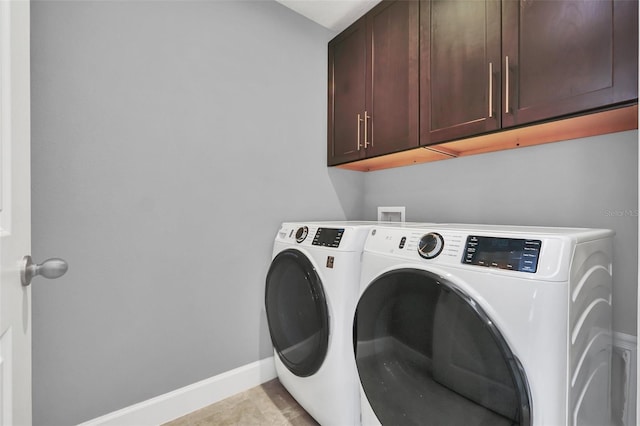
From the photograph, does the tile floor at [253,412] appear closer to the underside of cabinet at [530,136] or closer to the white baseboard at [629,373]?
the white baseboard at [629,373]

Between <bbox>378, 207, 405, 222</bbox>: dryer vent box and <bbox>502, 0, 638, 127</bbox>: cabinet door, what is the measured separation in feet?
2.95

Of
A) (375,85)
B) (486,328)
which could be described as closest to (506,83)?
(375,85)

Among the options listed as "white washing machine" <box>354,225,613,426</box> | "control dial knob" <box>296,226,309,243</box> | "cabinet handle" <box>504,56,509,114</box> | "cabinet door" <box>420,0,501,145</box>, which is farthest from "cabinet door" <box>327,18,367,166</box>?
"white washing machine" <box>354,225,613,426</box>

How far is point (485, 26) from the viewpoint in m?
1.23

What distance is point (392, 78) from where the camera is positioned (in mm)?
1642

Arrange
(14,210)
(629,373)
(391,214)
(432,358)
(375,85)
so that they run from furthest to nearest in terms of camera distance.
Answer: (391,214) → (375,85) → (629,373) → (432,358) → (14,210)

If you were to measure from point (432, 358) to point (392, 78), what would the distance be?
4.59 ft

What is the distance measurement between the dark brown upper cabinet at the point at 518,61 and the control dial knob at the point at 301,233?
2.44 feet

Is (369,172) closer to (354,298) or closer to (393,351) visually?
(354,298)

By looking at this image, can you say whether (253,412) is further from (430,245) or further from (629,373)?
(629,373)

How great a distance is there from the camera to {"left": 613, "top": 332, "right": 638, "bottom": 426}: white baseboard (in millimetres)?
1127

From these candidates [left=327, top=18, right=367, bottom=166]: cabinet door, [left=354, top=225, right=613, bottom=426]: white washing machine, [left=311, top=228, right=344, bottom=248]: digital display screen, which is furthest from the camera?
[left=327, top=18, right=367, bottom=166]: cabinet door

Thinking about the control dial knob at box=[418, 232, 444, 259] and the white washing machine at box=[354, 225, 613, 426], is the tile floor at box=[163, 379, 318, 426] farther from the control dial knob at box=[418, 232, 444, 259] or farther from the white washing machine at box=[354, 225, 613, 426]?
the control dial knob at box=[418, 232, 444, 259]

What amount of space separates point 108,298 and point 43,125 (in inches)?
29.9
